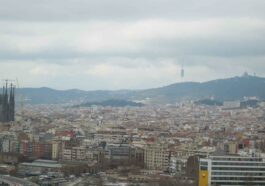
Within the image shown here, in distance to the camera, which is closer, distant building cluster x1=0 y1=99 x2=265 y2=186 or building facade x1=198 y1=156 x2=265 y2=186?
building facade x1=198 y1=156 x2=265 y2=186

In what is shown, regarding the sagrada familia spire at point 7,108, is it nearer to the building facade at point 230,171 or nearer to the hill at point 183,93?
the building facade at point 230,171

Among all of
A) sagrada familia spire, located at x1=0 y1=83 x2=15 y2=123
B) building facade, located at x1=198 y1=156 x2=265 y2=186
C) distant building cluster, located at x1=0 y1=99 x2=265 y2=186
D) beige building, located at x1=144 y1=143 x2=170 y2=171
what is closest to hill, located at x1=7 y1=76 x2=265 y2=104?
sagrada familia spire, located at x1=0 y1=83 x2=15 y2=123

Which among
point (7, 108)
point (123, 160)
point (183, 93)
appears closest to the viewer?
point (123, 160)

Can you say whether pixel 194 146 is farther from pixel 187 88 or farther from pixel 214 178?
pixel 187 88

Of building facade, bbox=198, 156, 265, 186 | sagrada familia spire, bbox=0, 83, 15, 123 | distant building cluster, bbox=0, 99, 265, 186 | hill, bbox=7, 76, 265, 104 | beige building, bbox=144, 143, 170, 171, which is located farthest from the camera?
hill, bbox=7, 76, 265, 104

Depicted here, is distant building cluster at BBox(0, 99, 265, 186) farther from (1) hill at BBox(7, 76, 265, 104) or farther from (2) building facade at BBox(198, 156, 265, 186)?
(1) hill at BBox(7, 76, 265, 104)

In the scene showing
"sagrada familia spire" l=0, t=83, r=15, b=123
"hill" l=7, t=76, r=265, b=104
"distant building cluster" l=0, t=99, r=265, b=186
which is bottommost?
"distant building cluster" l=0, t=99, r=265, b=186

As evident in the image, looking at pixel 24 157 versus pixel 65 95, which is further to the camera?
pixel 65 95

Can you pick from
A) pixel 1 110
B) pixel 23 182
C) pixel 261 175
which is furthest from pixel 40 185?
pixel 1 110

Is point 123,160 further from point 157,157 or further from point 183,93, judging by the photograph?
point 183,93

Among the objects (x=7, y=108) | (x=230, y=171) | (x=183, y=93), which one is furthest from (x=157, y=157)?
(x=183, y=93)

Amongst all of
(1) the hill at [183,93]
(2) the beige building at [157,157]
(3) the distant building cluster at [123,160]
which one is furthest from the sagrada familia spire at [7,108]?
(1) the hill at [183,93]
